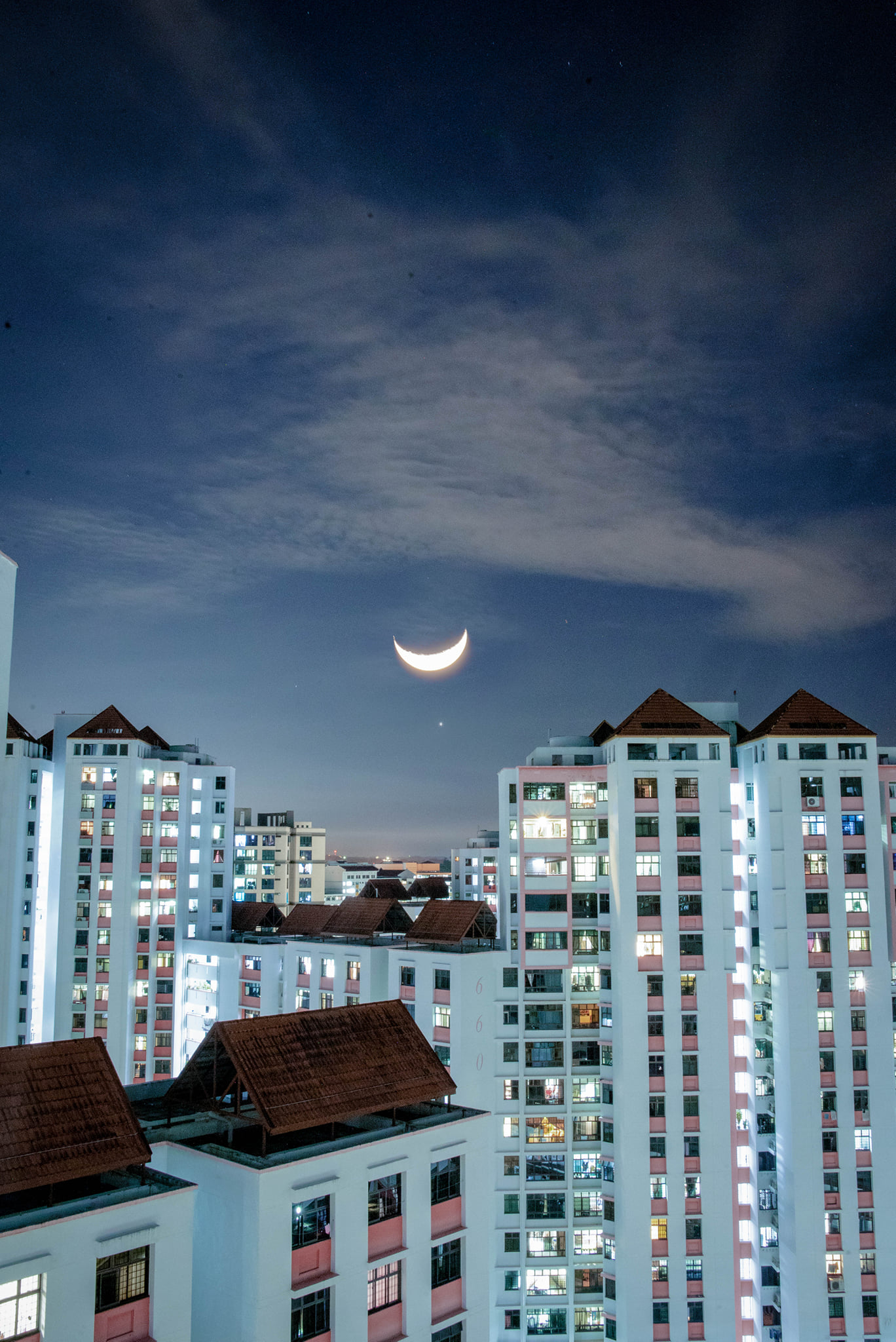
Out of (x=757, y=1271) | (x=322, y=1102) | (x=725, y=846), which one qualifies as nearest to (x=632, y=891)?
(x=725, y=846)

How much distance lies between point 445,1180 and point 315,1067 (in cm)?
555

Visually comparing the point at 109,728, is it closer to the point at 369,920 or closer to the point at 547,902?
the point at 369,920

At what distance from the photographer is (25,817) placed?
72.5 meters

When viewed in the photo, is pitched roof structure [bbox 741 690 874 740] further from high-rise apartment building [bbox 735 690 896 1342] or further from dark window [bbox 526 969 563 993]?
dark window [bbox 526 969 563 993]

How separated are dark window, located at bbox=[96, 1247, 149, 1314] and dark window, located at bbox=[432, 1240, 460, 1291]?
32.0 feet

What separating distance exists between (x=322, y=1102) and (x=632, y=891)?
90.1 feet

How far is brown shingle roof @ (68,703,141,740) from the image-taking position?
70.8 meters

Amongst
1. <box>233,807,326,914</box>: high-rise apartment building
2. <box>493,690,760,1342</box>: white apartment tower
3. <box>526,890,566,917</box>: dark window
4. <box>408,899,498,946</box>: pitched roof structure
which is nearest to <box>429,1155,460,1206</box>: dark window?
<box>493,690,760,1342</box>: white apartment tower

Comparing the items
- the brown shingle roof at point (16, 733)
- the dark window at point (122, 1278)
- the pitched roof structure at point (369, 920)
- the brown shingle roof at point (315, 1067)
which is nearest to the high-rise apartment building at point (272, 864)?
the brown shingle roof at point (16, 733)

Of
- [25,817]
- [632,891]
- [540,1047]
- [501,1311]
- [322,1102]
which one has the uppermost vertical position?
[25,817]

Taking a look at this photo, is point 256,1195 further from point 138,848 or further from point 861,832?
point 138,848

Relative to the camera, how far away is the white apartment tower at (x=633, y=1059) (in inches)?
1911

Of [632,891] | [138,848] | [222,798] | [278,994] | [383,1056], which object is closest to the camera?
[383,1056]

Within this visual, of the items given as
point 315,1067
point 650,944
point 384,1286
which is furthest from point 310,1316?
point 650,944
